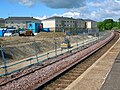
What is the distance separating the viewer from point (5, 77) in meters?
12.8

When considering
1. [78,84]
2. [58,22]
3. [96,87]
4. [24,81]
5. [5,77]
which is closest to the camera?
[96,87]

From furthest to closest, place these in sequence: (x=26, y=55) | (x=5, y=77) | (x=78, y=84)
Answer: (x=26, y=55)
(x=5, y=77)
(x=78, y=84)

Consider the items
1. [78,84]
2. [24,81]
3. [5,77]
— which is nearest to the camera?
[78,84]

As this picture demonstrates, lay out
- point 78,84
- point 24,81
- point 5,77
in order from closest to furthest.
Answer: point 78,84 < point 24,81 < point 5,77

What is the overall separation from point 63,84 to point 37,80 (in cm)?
138

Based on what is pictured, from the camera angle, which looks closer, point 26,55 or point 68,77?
point 68,77

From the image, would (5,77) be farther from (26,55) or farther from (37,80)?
(26,55)

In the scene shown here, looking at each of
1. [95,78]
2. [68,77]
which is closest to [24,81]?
[68,77]

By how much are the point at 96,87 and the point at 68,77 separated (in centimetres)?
270

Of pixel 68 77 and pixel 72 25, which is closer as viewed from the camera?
pixel 68 77

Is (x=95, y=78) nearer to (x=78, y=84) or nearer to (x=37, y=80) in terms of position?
(x=78, y=84)

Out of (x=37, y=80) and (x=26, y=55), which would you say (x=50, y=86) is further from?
(x=26, y=55)

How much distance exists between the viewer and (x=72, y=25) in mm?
143500

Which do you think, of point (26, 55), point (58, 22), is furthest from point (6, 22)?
point (26, 55)
